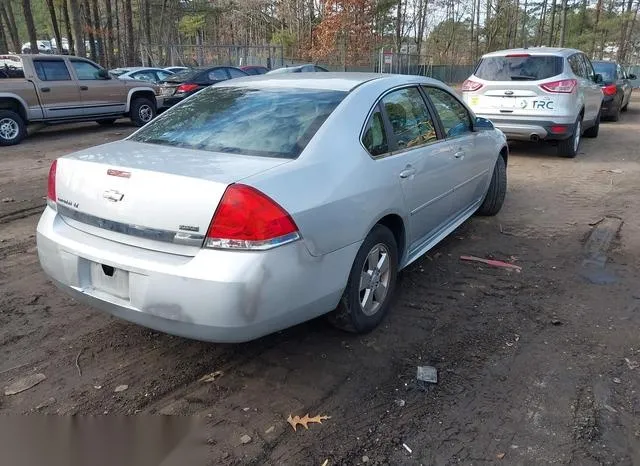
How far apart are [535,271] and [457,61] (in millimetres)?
45863

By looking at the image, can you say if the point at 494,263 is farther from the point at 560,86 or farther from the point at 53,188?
the point at 560,86

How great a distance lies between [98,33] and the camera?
32812 mm

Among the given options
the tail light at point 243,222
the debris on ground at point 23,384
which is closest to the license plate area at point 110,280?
the tail light at point 243,222

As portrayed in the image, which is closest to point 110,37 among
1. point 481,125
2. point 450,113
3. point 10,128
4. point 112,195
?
point 10,128

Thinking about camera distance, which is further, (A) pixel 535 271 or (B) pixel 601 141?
(B) pixel 601 141

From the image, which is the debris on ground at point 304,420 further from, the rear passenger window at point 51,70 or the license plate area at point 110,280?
the rear passenger window at point 51,70

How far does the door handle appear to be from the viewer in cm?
361

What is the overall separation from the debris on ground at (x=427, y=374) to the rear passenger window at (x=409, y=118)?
149 centimetres

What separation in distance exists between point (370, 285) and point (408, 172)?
0.84 metres

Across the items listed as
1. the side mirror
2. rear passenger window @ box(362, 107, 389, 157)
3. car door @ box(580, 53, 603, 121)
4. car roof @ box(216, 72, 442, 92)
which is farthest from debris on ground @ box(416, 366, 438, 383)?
car door @ box(580, 53, 603, 121)

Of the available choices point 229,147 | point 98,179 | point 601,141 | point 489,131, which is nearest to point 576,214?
point 489,131

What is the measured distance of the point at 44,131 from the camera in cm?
1357

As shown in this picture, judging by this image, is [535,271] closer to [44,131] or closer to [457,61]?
[44,131]

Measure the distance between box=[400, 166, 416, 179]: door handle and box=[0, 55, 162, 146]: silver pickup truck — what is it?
10.3m
